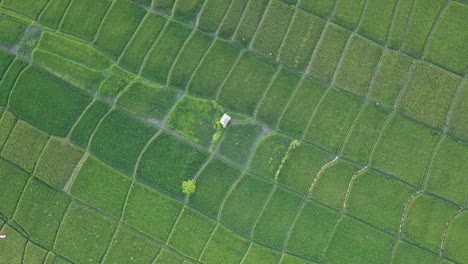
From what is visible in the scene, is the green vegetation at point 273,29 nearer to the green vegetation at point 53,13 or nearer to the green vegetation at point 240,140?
the green vegetation at point 240,140

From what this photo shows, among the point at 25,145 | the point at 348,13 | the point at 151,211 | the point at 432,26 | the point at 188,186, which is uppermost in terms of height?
the point at 432,26

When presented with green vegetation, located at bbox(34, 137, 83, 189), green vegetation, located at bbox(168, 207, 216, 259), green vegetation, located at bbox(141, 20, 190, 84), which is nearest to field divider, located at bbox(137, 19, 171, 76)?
green vegetation, located at bbox(141, 20, 190, 84)

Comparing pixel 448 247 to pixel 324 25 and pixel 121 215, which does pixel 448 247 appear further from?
pixel 121 215

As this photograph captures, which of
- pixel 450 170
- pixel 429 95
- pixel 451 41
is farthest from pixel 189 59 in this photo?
pixel 450 170

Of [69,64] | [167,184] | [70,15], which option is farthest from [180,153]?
[70,15]

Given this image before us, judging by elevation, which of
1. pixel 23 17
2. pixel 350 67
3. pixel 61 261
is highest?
pixel 350 67

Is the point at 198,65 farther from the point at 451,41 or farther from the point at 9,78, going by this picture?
the point at 451,41

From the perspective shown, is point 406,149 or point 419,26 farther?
point 419,26
